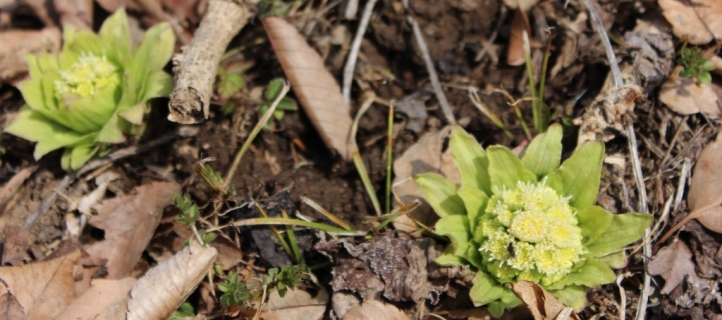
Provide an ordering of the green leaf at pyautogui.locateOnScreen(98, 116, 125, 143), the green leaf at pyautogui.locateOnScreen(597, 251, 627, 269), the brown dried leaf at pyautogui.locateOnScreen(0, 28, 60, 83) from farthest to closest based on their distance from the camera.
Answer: the brown dried leaf at pyautogui.locateOnScreen(0, 28, 60, 83), the green leaf at pyautogui.locateOnScreen(98, 116, 125, 143), the green leaf at pyautogui.locateOnScreen(597, 251, 627, 269)

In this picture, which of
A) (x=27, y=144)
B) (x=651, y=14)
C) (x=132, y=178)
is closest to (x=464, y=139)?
(x=651, y=14)

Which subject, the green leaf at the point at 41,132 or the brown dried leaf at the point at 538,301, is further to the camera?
the green leaf at the point at 41,132

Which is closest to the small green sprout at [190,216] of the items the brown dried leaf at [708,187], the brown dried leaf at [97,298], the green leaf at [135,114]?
the brown dried leaf at [97,298]

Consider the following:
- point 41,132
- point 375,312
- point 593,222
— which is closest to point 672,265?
point 593,222

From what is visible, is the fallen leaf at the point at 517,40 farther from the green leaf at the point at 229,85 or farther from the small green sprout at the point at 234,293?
the small green sprout at the point at 234,293

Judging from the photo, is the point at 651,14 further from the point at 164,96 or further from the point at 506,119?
the point at 164,96

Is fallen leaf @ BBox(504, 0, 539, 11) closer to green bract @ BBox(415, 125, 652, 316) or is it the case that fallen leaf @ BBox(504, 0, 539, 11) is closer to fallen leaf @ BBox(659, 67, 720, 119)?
fallen leaf @ BBox(659, 67, 720, 119)

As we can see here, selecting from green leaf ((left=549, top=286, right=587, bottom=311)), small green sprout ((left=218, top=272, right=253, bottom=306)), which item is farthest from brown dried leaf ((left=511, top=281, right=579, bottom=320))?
small green sprout ((left=218, top=272, right=253, bottom=306))
